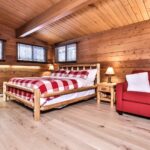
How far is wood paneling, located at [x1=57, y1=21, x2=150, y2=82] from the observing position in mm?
3541

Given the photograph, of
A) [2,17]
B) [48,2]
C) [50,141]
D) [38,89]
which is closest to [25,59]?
[2,17]

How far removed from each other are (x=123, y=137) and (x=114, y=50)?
8.98ft

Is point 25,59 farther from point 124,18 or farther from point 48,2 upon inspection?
point 124,18

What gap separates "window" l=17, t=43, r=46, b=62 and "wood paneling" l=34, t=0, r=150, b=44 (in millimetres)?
787

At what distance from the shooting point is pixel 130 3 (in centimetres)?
288

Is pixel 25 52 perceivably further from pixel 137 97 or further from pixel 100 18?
pixel 137 97

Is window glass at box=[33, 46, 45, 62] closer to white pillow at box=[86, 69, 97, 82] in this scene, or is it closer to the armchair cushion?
white pillow at box=[86, 69, 97, 82]

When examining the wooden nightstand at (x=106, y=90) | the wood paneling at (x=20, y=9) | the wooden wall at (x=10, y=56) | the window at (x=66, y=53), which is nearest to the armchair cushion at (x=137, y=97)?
the wooden nightstand at (x=106, y=90)

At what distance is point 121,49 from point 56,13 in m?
2.06

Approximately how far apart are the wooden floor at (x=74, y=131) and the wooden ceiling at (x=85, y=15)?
237cm

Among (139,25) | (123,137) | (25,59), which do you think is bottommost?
(123,137)

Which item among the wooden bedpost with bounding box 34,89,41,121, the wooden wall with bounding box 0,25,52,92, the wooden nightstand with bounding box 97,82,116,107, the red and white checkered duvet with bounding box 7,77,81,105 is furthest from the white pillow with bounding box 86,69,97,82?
the wooden wall with bounding box 0,25,52,92

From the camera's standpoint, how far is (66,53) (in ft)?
18.7

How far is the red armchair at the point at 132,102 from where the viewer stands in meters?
2.57
